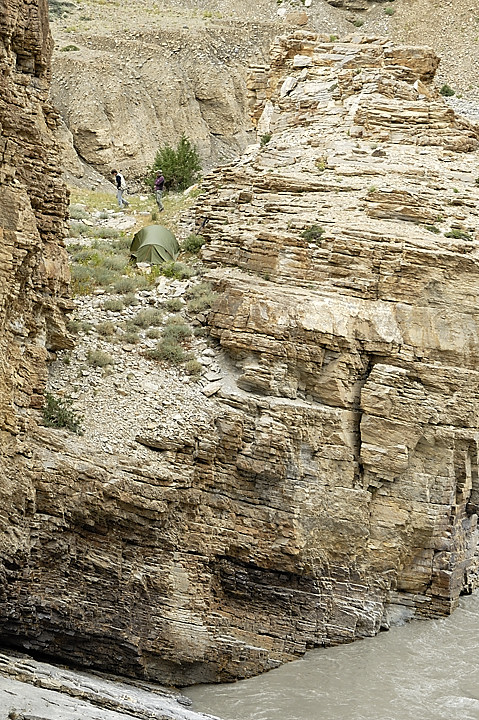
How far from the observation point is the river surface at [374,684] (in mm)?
18562

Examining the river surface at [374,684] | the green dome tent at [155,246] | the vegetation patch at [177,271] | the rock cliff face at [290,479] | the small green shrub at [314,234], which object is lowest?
the river surface at [374,684]

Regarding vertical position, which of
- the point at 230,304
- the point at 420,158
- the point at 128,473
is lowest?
the point at 128,473

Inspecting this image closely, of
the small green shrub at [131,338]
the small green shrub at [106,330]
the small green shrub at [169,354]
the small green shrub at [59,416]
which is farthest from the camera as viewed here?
the small green shrub at [106,330]

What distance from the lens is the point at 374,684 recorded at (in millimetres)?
19484

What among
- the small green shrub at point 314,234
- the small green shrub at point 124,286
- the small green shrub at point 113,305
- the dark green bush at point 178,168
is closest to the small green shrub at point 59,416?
the small green shrub at point 113,305

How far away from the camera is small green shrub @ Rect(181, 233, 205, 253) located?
85.8 feet

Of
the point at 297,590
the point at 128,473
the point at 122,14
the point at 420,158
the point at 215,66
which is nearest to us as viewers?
the point at 128,473

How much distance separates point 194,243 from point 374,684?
12471 mm

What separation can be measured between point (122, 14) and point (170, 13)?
10.9 feet

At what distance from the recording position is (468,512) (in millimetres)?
22500

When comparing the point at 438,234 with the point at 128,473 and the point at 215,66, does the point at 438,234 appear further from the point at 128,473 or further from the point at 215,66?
the point at 215,66

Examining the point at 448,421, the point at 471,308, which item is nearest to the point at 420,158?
the point at 471,308

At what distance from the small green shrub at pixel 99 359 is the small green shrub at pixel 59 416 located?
1558mm

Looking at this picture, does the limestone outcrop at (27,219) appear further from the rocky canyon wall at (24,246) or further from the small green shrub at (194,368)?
the small green shrub at (194,368)
